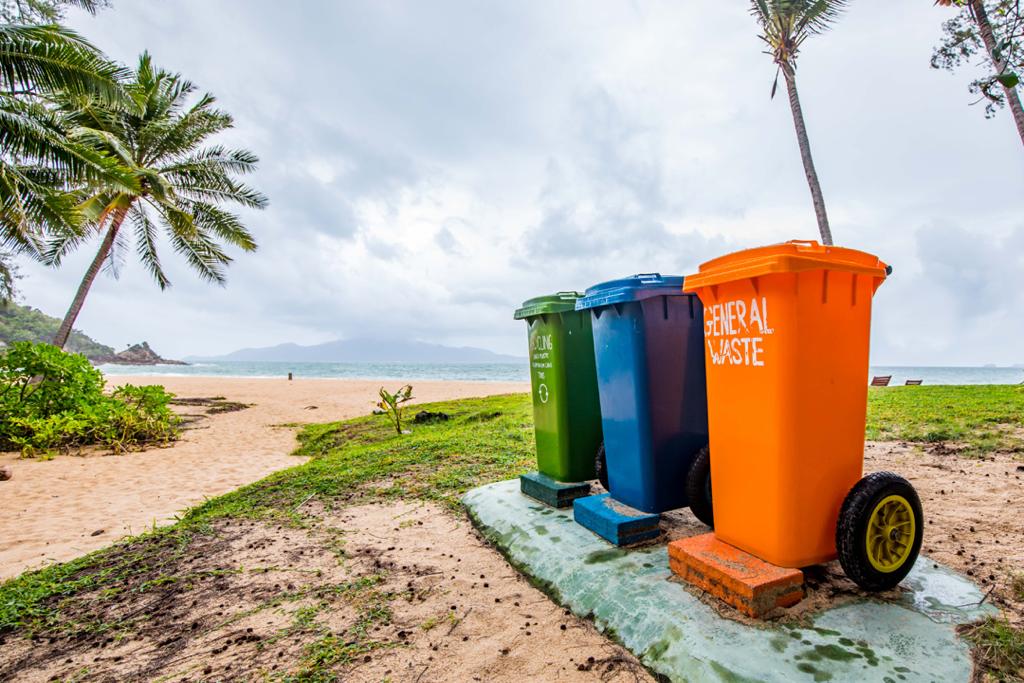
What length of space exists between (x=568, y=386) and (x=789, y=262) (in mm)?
2010

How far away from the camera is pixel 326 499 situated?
16.3 feet

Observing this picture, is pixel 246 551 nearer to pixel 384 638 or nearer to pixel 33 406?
pixel 384 638

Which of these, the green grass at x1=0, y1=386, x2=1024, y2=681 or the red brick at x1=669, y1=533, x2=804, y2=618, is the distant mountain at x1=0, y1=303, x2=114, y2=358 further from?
the red brick at x1=669, y1=533, x2=804, y2=618

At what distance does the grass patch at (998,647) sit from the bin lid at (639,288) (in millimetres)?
1958

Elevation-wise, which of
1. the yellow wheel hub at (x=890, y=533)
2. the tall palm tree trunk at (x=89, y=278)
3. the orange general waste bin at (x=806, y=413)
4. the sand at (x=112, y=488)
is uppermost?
the tall palm tree trunk at (x=89, y=278)

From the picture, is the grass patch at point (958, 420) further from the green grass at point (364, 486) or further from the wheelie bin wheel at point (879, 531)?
the wheelie bin wheel at point (879, 531)

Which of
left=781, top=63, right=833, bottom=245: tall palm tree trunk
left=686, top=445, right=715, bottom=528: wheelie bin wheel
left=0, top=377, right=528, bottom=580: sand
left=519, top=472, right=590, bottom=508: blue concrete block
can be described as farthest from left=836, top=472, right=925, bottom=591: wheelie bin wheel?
left=781, top=63, right=833, bottom=245: tall palm tree trunk

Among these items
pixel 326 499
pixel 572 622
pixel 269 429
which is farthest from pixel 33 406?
pixel 572 622

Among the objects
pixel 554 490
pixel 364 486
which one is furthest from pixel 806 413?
pixel 364 486

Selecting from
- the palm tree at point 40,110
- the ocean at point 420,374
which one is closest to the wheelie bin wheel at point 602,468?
the palm tree at point 40,110

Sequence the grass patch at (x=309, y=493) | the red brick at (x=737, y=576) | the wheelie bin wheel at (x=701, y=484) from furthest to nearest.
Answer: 1. the grass patch at (x=309, y=493)
2. the wheelie bin wheel at (x=701, y=484)
3. the red brick at (x=737, y=576)

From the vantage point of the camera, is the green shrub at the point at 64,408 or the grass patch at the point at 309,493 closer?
the grass patch at the point at 309,493

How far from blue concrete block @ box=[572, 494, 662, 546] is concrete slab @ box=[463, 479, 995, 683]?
0.26ft

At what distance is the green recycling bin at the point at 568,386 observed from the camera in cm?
387
